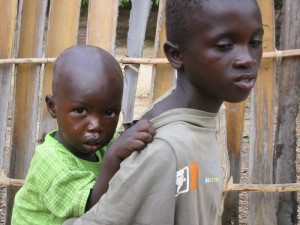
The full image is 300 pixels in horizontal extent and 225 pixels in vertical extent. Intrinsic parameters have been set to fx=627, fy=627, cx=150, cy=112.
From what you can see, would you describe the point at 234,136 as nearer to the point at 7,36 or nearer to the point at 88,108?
the point at 7,36

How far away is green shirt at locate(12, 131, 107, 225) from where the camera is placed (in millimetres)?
1834

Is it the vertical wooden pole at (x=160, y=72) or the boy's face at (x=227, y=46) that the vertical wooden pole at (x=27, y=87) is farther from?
the boy's face at (x=227, y=46)

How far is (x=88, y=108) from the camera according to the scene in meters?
2.01

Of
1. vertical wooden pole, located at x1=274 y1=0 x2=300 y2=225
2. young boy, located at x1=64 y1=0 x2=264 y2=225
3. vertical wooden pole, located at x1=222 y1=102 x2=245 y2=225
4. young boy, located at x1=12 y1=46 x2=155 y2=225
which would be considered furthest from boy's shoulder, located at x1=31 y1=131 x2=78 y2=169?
vertical wooden pole, located at x1=274 y1=0 x2=300 y2=225

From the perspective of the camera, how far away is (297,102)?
3.75 metres

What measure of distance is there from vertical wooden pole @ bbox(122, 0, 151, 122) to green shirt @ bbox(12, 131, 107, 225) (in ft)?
5.30

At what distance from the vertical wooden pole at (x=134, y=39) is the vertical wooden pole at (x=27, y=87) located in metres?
0.55

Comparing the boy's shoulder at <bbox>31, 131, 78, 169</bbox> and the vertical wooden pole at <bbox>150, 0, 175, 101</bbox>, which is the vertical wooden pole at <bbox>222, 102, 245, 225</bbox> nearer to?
the vertical wooden pole at <bbox>150, 0, 175, 101</bbox>

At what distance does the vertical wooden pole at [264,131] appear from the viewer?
11.8 feet

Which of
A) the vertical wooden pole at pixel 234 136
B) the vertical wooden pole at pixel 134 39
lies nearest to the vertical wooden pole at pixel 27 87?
the vertical wooden pole at pixel 134 39

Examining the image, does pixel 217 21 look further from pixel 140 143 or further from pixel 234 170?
pixel 234 170

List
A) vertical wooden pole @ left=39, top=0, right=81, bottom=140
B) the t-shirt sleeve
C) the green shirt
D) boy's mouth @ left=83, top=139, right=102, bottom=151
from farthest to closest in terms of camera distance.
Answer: vertical wooden pole @ left=39, top=0, right=81, bottom=140 < boy's mouth @ left=83, top=139, right=102, bottom=151 < the green shirt < the t-shirt sleeve

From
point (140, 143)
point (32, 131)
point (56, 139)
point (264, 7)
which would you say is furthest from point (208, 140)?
point (32, 131)

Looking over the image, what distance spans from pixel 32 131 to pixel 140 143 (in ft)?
8.20
